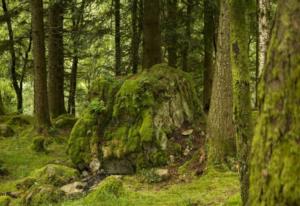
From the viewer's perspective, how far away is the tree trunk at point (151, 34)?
1380cm

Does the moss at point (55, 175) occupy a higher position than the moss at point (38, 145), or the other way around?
the moss at point (38, 145)

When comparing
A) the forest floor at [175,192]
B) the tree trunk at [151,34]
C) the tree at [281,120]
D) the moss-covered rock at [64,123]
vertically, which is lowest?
the forest floor at [175,192]

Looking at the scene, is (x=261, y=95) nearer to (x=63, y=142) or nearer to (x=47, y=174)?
(x=47, y=174)

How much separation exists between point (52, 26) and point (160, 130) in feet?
30.5

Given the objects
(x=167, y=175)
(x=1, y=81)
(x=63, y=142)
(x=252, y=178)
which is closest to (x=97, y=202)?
(x=167, y=175)

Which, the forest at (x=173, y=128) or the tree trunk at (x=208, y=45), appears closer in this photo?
the forest at (x=173, y=128)

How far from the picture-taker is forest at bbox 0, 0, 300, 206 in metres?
3.00

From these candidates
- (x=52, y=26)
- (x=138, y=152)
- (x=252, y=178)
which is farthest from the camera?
(x=52, y=26)

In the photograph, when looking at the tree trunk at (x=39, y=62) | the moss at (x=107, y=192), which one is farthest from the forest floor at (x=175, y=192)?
the tree trunk at (x=39, y=62)

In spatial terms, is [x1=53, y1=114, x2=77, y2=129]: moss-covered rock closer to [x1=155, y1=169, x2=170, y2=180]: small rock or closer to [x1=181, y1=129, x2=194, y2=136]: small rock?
[x1=181, y1=129, x2=194, y2=136]: small rock

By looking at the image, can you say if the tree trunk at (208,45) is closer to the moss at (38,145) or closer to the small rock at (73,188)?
the moss at (38,145)

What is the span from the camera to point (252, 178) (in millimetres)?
3172

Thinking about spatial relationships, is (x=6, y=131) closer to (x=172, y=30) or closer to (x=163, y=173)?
(x=172, y=30)

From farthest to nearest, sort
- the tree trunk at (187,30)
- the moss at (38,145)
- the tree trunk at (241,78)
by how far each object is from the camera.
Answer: the tree trunk at (187,30)
the moss at (38,145)
the tree trunk at (241,78)
